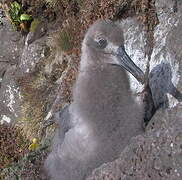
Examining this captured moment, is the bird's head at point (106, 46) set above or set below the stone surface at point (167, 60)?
above

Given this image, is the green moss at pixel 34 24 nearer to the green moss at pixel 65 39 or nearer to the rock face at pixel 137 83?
the rock face at pixel 137 83

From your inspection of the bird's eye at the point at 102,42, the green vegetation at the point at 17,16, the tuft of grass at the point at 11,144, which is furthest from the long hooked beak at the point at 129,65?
the green vegetation at the point at 17,16

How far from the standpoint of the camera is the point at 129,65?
4.04 meters

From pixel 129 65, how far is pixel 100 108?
41 cm

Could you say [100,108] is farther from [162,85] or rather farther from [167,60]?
[167,60]

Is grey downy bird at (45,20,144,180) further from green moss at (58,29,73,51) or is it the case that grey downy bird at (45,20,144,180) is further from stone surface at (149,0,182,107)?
green moss at (58,29,73,51)

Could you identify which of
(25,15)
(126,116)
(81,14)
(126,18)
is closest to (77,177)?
(126,116)

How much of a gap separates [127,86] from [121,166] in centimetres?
98

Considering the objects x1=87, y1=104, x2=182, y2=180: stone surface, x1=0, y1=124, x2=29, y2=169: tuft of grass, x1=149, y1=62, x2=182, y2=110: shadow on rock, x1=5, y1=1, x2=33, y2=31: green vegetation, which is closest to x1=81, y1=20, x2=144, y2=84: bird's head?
x1=149, y1=62, x2=182, y2=110: shadow on rock

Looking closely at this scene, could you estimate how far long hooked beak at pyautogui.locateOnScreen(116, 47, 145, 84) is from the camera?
13.1 feet

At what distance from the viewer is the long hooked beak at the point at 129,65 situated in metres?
4.00

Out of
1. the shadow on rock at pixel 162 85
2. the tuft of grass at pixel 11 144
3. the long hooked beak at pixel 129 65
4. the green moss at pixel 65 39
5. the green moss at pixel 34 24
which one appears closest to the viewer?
the long hooked beak at pixel 129 65

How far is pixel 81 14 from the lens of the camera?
764 cm

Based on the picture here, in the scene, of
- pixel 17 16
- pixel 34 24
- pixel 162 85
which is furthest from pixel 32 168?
pixel 17 16
